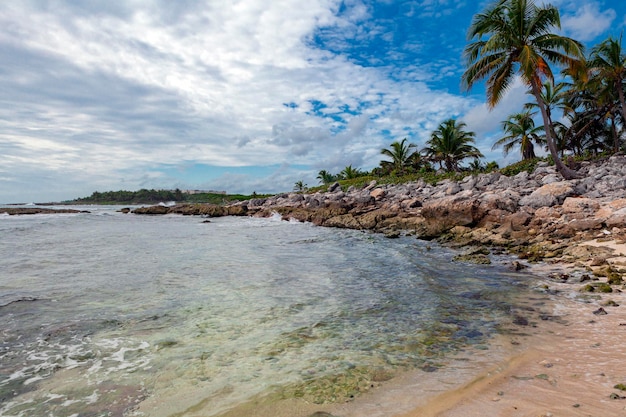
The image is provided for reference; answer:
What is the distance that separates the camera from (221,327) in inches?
224

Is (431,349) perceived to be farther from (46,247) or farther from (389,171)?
(389,171)

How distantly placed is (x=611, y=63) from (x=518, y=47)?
39.5ft

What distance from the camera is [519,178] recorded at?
22.4 meters

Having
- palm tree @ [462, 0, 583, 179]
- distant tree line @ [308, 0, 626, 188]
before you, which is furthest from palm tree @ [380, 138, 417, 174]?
palm tree @ [462, 0, 583, 179]

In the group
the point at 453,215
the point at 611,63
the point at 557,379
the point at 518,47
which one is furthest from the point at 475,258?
the point at 611,63

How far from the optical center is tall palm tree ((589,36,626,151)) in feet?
84.0

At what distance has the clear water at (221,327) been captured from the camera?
3781mm

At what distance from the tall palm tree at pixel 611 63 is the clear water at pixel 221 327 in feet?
80.8

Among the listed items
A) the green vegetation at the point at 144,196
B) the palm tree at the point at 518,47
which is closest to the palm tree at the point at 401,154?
the palm tree at the point at 518,47

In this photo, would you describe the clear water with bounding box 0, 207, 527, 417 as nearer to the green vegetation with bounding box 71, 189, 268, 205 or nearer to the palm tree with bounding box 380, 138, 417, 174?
the palm tree with bounding box 380, 138, 417, 174

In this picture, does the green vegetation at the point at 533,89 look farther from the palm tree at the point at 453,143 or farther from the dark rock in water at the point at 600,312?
the dark rock in water at the point at 600,312

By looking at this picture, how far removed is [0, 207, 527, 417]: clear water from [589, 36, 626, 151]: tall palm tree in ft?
80.8

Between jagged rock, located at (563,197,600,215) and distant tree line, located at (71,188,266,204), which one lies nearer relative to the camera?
jagged rock, located at (563,197,600,215)

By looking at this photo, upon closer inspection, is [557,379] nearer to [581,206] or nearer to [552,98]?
[581,206]
